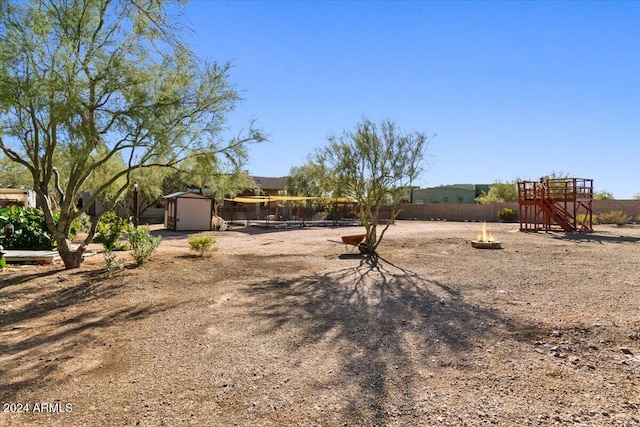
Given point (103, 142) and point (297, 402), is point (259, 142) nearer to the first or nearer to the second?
point (103, 142)

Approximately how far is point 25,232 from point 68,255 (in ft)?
10.1

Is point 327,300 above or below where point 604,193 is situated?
below

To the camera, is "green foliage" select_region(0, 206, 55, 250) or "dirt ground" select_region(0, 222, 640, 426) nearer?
"dirt ground" select_region(0, 222, 640, 426)

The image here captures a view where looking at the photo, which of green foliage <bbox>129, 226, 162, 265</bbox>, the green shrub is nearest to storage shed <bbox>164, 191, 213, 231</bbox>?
green foliage <bbox>129, 226, 162, 265</bbox>

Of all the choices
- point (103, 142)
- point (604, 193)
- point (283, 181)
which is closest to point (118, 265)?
point (103, 142)

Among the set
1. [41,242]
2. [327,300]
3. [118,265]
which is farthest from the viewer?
[41,242]

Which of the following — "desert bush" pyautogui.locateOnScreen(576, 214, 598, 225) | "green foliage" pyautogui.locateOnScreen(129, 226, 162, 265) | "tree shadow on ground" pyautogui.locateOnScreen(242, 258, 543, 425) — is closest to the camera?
"tree shadow on ground" pyautogui.locateOnScreen(242, 258, 543, 425)

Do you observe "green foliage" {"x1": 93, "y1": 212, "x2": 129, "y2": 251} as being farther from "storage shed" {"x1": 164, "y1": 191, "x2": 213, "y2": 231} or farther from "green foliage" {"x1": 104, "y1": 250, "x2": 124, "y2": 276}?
"storage shed" {"x1": 164, "y1": 191, "x2": 213, "y2": 231}

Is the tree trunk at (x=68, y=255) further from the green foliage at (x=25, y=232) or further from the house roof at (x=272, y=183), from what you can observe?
the house roof at (x=272, y=183)

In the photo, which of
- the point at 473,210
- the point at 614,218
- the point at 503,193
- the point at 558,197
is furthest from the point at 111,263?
the point at 503,193

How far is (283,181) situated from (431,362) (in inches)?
1914

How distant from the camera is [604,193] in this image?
4938 cm

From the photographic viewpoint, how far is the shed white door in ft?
87.5

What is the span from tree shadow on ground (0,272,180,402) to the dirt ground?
0.03 m
